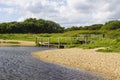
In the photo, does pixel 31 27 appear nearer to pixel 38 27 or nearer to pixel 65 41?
pixel 38 27

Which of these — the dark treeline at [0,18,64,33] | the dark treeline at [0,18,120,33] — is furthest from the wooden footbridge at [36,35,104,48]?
the dark treeline at [0,18,64,33]

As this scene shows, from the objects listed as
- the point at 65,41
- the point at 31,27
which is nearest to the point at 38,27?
the point at 31,27

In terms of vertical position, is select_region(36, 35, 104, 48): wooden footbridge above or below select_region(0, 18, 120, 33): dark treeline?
below

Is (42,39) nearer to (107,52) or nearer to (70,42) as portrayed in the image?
(70,42)

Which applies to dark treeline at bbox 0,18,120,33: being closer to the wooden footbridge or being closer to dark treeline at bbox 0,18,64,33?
dark treeline at bbox 0,18,64,33

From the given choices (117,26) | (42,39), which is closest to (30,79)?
(42,39)

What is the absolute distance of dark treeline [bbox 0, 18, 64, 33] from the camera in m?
133

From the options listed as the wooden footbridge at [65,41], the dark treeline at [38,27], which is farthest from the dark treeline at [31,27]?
the wooden footbridge at [65,41]

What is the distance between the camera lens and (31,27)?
14350 cm

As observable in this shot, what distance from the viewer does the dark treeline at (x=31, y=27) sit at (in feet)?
437

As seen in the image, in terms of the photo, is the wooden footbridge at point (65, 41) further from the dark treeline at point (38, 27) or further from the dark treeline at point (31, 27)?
the dark treeline at point (31, 27)

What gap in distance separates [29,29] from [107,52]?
10522cm

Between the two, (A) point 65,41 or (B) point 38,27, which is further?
(B) point 38,27

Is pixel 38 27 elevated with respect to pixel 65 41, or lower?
elevated
